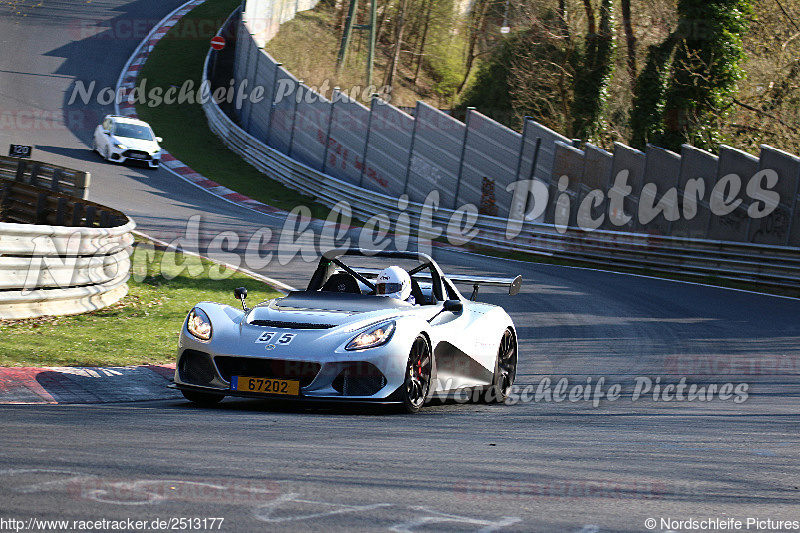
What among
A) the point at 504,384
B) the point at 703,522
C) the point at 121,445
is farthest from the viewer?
the point at 504,384

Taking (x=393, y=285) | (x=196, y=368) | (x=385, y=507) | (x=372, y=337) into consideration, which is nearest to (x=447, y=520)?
(x=385, y=507)

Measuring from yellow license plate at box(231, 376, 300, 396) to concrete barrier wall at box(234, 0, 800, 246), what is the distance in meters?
15.6

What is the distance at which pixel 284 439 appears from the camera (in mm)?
5660

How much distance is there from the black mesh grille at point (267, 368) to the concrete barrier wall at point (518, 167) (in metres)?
15.5

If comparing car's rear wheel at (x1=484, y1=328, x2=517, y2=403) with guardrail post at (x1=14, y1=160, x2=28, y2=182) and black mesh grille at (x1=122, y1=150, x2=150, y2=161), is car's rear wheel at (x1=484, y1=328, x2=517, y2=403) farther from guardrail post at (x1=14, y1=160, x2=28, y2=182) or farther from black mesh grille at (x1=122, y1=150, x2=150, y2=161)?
black mesh grille at (x1=122, y1=150, x2=150, y2=161)

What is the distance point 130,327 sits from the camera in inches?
437

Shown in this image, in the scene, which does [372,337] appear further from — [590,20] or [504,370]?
[590,20]

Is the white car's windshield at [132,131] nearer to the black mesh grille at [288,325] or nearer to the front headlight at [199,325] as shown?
the front headlight at [199,325]

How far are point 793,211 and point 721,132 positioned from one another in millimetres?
8434

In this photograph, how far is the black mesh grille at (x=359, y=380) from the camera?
698 centimetres

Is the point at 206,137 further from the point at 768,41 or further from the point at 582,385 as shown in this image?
the point at 582,385

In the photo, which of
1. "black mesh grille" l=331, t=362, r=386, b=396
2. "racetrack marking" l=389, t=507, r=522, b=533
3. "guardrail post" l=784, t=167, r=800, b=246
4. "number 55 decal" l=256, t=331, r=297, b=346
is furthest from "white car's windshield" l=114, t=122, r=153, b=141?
"racetrack marking" l=389, t=507, r=522, b=533

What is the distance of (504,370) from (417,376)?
6.24ft

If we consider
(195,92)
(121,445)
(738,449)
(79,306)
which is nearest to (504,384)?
(738,449)
